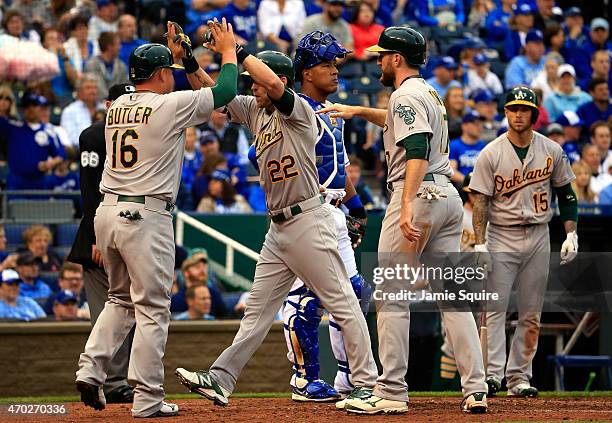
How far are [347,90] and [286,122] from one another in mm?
8719

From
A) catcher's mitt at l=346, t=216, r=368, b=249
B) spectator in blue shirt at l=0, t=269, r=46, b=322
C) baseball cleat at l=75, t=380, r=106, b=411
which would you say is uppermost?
catcher's mitt at l=346, t=216, r=368, b=249

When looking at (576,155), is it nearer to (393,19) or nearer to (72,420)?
(393,19)

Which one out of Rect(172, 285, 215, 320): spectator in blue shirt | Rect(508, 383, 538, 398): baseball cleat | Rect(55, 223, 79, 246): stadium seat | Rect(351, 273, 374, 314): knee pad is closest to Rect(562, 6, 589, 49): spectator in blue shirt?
Rect(55, 223, 79, 246): stadium seat

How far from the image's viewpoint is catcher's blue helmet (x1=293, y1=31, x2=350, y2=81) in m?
7.95

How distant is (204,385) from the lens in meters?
7.21

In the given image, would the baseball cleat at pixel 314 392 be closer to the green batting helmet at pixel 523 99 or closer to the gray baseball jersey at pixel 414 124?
the gray baseball jersey at pixel 414 124

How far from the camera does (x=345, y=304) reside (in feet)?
24.0

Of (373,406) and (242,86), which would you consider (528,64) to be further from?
(373,406)

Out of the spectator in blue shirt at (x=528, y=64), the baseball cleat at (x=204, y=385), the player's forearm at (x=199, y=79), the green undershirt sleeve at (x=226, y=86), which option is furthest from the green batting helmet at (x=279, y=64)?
the spectator in blue shirt at (x=528, y=64)

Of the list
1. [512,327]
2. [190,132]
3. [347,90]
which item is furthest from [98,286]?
[347,90]

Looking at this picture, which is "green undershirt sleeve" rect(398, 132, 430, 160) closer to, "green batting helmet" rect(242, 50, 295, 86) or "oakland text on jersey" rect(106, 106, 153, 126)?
"green batting helmet" rect(242, 50, 295, 86)

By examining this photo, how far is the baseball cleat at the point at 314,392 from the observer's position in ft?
27.2

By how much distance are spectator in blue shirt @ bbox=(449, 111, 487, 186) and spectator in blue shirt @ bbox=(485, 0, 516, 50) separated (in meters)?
5.21

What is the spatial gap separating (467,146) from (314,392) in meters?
6.21
